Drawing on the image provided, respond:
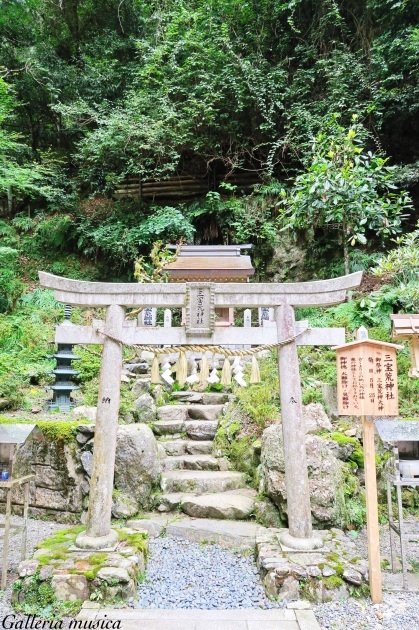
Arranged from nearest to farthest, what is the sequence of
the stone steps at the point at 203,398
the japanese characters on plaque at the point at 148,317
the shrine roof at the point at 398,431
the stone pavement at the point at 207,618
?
the stone pavement at the point at 207,618
the shrine roof at the point at 398,431
the stone steps at the point at 203,398
the japanese characters on plaque at the point at 148,317

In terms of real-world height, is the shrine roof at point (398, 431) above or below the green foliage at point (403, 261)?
below

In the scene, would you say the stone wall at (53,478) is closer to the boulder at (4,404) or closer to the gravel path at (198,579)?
the gravel path at (198,579)

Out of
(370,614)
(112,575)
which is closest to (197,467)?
(112,575)

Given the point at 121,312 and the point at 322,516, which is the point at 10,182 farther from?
the point at 322,516

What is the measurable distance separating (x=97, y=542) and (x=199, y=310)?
8.64ft

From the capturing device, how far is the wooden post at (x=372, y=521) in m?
3.67

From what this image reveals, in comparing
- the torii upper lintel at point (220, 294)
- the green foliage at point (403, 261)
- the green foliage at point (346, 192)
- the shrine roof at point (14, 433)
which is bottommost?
the shrine roof at point (14, 433)

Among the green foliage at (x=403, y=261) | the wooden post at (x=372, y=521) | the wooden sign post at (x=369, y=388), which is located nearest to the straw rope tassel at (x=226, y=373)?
the wooden sign post at (x=369, y=388)

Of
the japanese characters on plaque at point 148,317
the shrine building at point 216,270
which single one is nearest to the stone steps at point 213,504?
the shrine building at point 216,270

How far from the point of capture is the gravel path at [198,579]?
370 cm

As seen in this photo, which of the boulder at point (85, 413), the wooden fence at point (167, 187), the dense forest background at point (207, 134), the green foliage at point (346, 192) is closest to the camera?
the boulder at point (85, 413)

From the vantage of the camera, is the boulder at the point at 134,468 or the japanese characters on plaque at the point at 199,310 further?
the boulder at the point at 134,468

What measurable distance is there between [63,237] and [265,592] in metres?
13.1

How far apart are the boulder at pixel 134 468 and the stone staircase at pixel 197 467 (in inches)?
10.3
